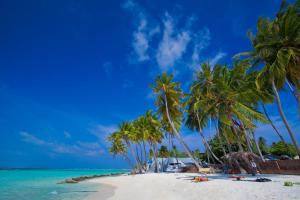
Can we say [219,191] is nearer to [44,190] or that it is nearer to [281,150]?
[44,190]

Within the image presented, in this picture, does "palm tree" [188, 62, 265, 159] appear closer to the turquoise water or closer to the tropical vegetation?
the tropical vegetation

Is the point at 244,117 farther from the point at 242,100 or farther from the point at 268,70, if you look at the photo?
the point at 268,70

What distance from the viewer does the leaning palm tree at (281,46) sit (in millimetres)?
15547

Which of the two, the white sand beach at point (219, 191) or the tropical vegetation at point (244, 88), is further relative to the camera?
the tropical vegetation at point (244, 88)

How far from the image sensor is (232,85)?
2584 centimetres

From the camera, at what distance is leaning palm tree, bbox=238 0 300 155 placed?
15.5 m

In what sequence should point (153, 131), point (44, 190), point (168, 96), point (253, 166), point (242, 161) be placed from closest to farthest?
point (253, 166) → point (242, 161) → point (44, 190) → point (168, 96) → point (153, 131)

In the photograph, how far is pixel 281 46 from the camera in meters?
16.3

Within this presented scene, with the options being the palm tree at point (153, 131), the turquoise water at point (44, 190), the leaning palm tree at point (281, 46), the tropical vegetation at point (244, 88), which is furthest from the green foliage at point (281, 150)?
the turquoise water at point (44, 190)

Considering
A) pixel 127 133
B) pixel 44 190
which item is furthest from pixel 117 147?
pixel 44 190

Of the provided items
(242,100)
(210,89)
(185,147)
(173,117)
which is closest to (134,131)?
(173,117)

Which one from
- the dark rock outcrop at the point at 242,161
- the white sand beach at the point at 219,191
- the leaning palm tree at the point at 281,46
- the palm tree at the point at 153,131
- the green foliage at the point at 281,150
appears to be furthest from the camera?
the green foliage at the point at 281,150

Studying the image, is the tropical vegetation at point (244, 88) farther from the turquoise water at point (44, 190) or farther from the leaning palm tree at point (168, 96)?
the turquoise water at point (44, 190)

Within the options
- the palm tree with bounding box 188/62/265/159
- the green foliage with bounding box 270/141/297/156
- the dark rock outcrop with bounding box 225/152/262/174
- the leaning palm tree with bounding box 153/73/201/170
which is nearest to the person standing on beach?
the dark rock outcrop with bounding box 225/152/262/174
